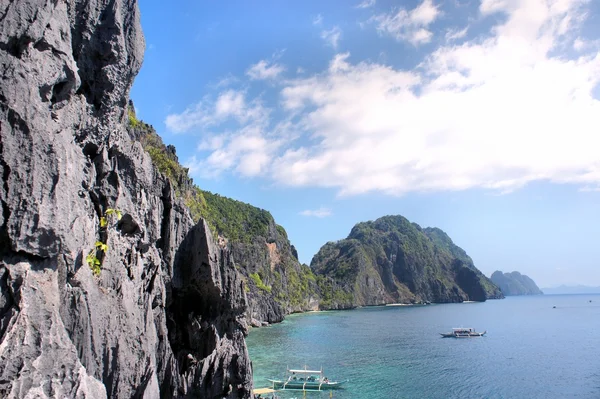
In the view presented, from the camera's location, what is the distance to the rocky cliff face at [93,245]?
1112cm

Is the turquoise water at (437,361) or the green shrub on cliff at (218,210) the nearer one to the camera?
the turquoise water at (437,361)

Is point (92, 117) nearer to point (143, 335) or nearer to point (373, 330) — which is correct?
point (143, 335)

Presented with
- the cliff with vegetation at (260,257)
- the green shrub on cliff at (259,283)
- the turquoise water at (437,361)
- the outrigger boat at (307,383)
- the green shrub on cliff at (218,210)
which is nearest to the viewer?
the turquoise water at (437,361)

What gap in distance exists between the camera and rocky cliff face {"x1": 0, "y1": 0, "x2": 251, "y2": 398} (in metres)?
11.1

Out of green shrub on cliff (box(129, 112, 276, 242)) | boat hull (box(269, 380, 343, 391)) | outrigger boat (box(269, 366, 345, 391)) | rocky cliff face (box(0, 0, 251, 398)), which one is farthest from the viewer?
green shrub on cliff (box(129, 112, 276, 242))

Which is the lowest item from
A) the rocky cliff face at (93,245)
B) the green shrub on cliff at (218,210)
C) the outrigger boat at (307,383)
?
the outrigger boat at (307,383)

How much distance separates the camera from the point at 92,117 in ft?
57.6

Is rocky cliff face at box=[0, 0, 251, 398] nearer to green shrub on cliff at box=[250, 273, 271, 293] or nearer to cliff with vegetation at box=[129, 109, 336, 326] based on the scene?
cliff with vegetation at box=[129, 109, 336, 326]

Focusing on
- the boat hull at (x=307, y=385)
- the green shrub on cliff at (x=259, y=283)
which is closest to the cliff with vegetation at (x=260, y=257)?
the green shrub on cliff at (x=259, y=283)

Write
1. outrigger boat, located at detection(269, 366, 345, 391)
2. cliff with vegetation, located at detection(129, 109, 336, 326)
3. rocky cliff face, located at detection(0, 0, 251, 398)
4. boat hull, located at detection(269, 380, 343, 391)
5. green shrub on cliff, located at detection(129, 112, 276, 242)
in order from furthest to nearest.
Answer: cliff with vegetation, located at detection(129, 109, 336, 326) < green shrub on cliff, located at detection(129, 112, 276, 242) < outrigger boat, located at detection(269, 366, 345, 391) < boat hull, located at detection(269, 380, 343, 391) < rocky cliff face, located at detection(0, 0, 251, 398)

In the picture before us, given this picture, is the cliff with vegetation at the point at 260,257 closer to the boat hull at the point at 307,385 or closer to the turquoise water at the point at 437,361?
the turquoise water at the point at 437,361

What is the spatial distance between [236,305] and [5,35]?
2015cm

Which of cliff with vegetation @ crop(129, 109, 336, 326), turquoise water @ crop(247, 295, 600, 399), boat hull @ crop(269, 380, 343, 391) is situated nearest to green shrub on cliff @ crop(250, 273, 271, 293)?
cliff with vegetation @ crop(129, 109, 336, 326)

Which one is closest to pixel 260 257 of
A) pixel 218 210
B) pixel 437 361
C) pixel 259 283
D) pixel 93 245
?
pixel 259 283
